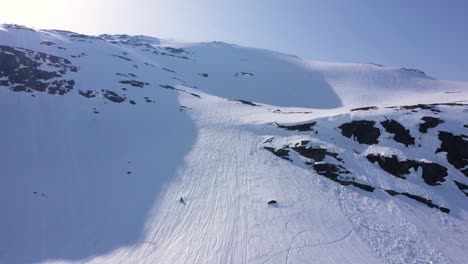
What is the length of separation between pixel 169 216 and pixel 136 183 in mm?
5769

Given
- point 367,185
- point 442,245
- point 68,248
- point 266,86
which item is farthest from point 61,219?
point 266,86

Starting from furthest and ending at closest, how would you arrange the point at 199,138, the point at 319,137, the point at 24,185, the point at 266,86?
the point at 266,86 → the point at 199,138 → the point at 319,137 → the point at 24,185

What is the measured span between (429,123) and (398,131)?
2968mm

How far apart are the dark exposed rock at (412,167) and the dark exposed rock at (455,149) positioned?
4.46ft

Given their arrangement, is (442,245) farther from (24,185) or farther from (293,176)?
(24,185)

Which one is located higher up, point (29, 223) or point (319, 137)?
point (319, 137)

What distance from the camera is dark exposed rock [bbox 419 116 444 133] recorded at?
27.6 meters

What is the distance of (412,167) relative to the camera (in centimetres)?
2403

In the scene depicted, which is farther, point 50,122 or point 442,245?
point 50,122

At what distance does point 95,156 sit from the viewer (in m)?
29.1

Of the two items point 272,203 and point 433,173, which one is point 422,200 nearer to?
point 433,173

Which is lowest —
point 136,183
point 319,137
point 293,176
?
point 136,183

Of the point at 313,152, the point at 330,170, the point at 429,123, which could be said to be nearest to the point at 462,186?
the point at 429,123

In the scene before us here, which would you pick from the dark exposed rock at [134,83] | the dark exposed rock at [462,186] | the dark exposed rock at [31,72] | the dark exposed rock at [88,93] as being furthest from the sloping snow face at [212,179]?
the dark exposed rock at [134,83]
